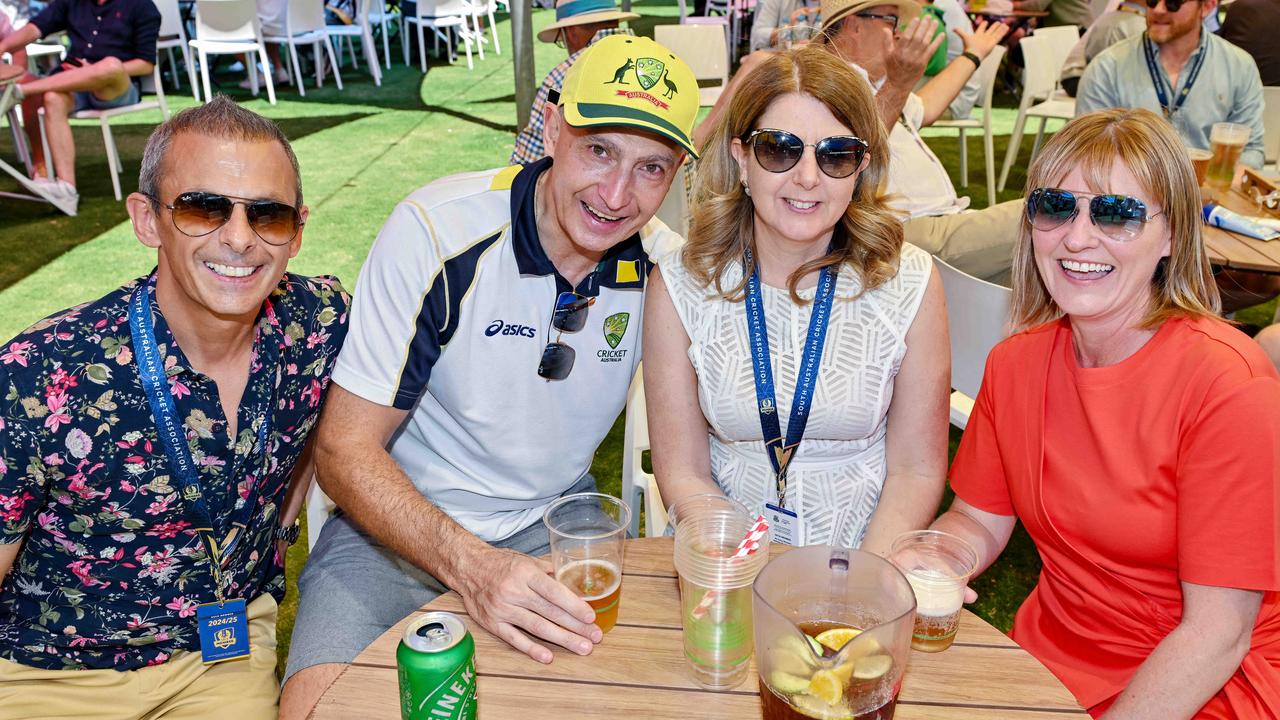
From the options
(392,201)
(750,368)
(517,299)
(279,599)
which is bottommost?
(392,201)

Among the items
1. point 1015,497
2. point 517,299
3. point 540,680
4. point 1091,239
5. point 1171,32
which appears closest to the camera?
point 540,680

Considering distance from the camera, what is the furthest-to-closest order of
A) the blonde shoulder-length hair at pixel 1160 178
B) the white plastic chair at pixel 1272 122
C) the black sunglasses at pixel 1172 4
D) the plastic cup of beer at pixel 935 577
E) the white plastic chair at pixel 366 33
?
the white plastic chair at pixel 366 33
the white plastic chair at pixel 1272 122
the black sunglasses at pixel 1172 4
the blonde shoulder-length hair at pixel 1160 178
the plastic cup of beer at pixel 935 577

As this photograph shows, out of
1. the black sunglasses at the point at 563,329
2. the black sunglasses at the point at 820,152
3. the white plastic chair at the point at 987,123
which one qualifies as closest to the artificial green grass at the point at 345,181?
the white plastic chair at the point at 987,123

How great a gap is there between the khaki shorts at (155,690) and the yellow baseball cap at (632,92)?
127 centimetres

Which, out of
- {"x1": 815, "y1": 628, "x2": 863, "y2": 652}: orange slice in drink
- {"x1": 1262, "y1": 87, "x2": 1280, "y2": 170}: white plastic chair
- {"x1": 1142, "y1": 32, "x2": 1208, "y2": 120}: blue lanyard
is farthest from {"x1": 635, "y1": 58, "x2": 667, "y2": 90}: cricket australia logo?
{"x1": 1262, "y1": 87, "x2": 1280, "y2": 170}: white plastic chair

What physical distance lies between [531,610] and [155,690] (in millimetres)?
870

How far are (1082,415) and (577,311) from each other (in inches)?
41.0

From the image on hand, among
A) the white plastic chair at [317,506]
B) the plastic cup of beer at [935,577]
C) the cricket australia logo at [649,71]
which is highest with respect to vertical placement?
the cricket australia logo at [649,71]

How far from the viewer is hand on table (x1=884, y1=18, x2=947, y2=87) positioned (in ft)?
12.0

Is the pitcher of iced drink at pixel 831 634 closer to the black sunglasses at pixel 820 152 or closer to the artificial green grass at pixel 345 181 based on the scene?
the black sunglasses at pixel 820 152

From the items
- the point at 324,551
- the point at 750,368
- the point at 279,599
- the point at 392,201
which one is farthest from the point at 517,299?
the point at 392,201

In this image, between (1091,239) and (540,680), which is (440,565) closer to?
(540,680)

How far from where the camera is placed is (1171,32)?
476cm

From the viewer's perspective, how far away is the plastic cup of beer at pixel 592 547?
161 centimetres
